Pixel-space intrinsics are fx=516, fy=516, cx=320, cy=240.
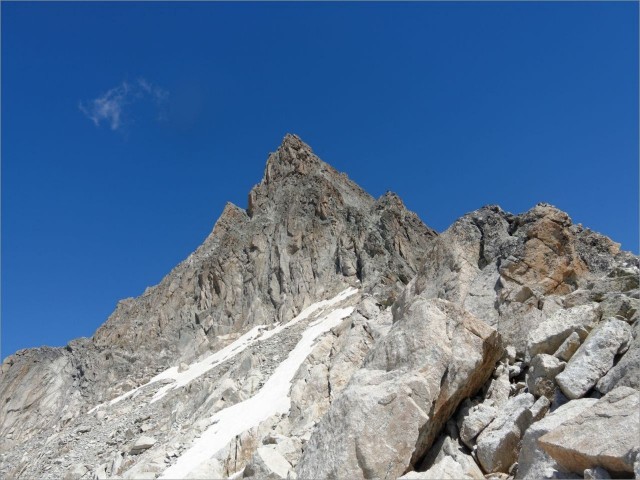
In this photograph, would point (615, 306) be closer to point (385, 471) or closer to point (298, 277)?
point (385, 471)

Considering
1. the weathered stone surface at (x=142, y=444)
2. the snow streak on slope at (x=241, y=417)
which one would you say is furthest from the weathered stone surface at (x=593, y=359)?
the weathered stone surface at (x=142, y=444)

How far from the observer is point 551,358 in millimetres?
12648

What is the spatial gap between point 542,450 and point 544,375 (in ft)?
8.81

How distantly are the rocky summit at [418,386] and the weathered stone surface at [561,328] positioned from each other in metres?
0.04

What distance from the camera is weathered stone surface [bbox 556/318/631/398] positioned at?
452 inches

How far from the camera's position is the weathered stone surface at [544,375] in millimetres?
12180

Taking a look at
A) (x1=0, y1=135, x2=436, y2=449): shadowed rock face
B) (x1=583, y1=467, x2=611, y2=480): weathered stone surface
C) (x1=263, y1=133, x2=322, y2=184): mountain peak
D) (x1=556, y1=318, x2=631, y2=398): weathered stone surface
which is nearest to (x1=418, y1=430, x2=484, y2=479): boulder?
(x1=583, y1=467, x2=611, y2=480): weathered stone surface

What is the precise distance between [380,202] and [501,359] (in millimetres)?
58870

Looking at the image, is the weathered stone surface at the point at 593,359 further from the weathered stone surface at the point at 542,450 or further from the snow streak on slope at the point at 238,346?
the snow streak on slope at the point at 238,346

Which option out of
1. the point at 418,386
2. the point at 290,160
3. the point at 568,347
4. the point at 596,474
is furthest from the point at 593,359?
the point at 290,160

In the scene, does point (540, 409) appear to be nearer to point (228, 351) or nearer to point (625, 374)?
point (625, 374)

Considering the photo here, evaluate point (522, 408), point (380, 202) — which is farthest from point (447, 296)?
point (380, 202)

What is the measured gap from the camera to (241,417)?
87.4 feet

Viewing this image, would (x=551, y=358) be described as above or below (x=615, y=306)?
below
